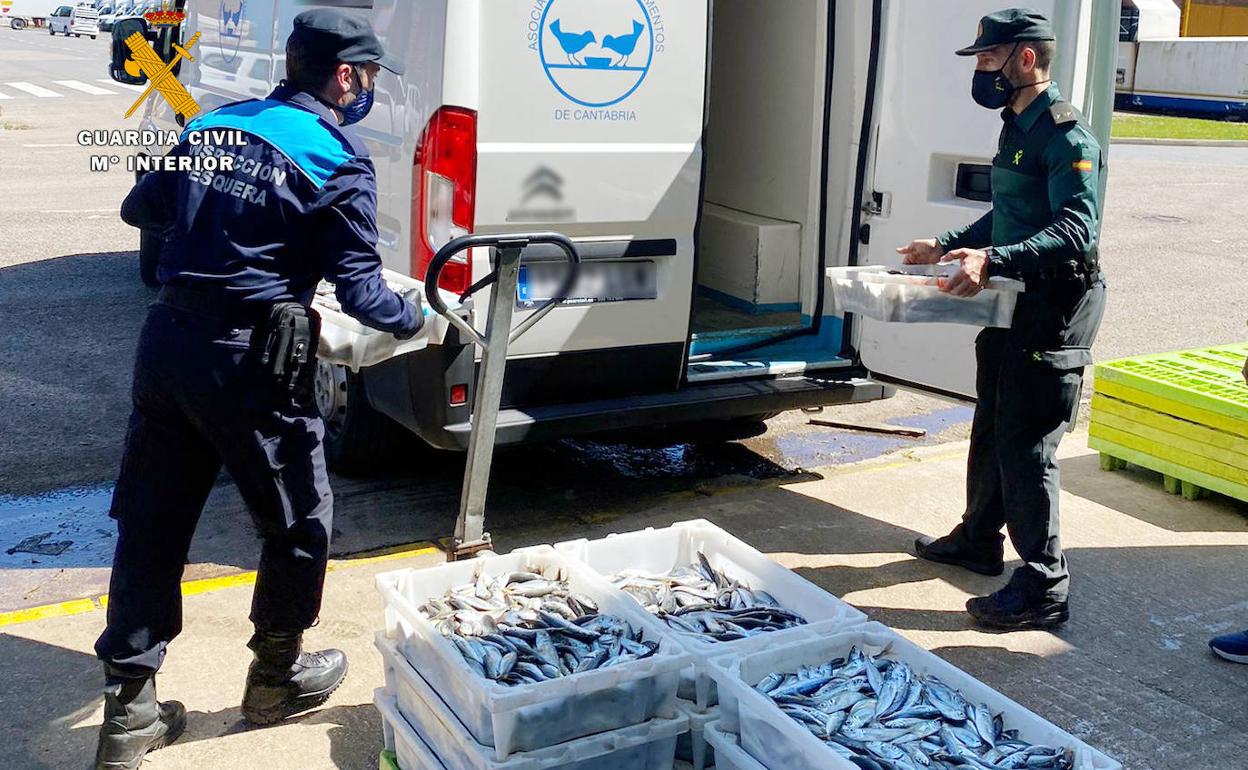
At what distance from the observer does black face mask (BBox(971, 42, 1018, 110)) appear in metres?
4.32

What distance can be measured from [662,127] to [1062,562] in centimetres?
219

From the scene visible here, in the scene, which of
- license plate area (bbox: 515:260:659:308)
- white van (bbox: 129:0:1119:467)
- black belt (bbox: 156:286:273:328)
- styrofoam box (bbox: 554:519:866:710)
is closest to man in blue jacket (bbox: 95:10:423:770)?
black belt (bbox: 156:286:273:328)

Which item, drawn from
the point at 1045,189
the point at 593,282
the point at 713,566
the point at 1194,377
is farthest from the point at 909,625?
the point at 1194,377

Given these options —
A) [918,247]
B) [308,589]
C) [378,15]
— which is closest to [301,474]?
[308,589]

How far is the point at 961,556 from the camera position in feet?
16.4

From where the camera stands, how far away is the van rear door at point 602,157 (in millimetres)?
4492

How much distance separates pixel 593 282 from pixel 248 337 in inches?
70.5

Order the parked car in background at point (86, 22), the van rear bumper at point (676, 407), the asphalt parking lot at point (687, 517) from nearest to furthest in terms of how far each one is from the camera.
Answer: the asphalt parking lot at point (687, 517) → the van rear bumper at point (676, 407) → the parked car in background at point (86, 22)

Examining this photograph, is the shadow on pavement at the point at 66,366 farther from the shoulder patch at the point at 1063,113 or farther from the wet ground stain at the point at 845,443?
the shoulder patch at the point at 1063,113

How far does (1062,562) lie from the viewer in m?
4.52

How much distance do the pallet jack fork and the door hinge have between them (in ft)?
6.85

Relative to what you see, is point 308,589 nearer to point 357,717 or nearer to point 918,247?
point 357,717

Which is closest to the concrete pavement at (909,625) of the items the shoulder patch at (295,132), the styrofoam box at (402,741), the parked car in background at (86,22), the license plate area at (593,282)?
the styrofoam box at (402,741)

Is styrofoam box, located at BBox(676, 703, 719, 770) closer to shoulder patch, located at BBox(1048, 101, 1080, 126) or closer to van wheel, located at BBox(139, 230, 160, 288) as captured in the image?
shoulder patch, located at BBox(1048, 101, 1080, 126)
